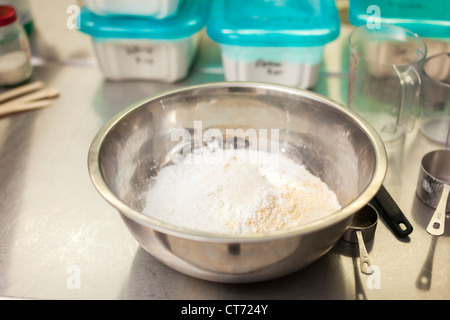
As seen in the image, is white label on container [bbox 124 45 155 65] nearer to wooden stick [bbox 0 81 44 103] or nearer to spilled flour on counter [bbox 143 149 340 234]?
wooden stick [bbox 0 81 44 103]

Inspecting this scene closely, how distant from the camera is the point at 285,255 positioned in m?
0.54

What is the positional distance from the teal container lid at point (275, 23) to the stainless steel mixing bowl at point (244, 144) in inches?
6.7

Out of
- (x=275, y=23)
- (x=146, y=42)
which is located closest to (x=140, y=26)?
(x=146, y=42)

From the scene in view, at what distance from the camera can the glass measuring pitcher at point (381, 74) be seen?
2.87 feet

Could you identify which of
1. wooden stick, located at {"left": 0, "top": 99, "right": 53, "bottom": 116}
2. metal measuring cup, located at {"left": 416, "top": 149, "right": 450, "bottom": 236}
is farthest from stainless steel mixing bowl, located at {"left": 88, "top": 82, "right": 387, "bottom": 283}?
wooden stick, located at {"left": 0, "top": 99, "right": 53, "bottom": 116}

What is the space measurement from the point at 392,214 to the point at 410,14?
45 centimetres

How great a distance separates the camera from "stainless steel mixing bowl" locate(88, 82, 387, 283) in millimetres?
521

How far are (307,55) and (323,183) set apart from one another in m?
0.30

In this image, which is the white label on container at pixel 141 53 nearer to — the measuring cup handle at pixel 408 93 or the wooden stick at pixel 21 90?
the wooden stick at pixel 21 90

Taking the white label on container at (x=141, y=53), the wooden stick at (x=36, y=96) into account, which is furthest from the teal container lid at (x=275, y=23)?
the wooden stick at (x=36, y=96)

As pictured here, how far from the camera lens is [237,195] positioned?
2.09 feet

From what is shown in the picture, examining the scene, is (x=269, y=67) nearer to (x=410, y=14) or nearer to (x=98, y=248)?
(x=410, y=14)

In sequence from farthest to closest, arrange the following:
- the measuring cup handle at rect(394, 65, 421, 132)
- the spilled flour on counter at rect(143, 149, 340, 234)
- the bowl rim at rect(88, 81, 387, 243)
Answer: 1. the measuring cup handle at rect(394, 65, 421, 132)
2. the spilled flour on counter at rect(143, 149, 340, 234)
3. the bowl rim at rect(88, 81, 387, 243)

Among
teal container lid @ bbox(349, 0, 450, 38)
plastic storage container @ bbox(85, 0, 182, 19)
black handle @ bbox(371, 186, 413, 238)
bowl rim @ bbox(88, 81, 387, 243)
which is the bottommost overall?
A: black handle @ bbox(371, 186, 413, 238)
